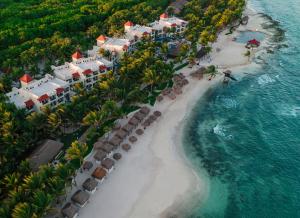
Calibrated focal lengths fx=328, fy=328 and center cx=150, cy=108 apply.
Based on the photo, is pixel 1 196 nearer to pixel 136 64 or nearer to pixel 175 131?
pixel 175 131

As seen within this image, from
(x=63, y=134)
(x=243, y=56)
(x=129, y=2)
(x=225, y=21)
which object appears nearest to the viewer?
(x=63, y=134)

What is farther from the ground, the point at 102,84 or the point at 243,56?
the point at 102,84

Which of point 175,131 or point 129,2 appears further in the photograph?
point 129,2

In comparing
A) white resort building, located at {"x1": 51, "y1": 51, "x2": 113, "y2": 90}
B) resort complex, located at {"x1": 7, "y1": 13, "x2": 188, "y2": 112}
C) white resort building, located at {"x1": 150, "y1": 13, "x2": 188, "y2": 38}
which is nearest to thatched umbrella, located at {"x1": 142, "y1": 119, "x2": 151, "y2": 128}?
resort complex, located at {"x1": 7, "y1": 13, "x2": 188, "y2": 112}

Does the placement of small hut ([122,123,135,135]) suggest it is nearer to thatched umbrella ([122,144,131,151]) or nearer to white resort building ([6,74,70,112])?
thatched umbrella ([122,144,131,151])

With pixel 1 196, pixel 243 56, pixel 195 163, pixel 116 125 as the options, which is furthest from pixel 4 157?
pixel 243 56
